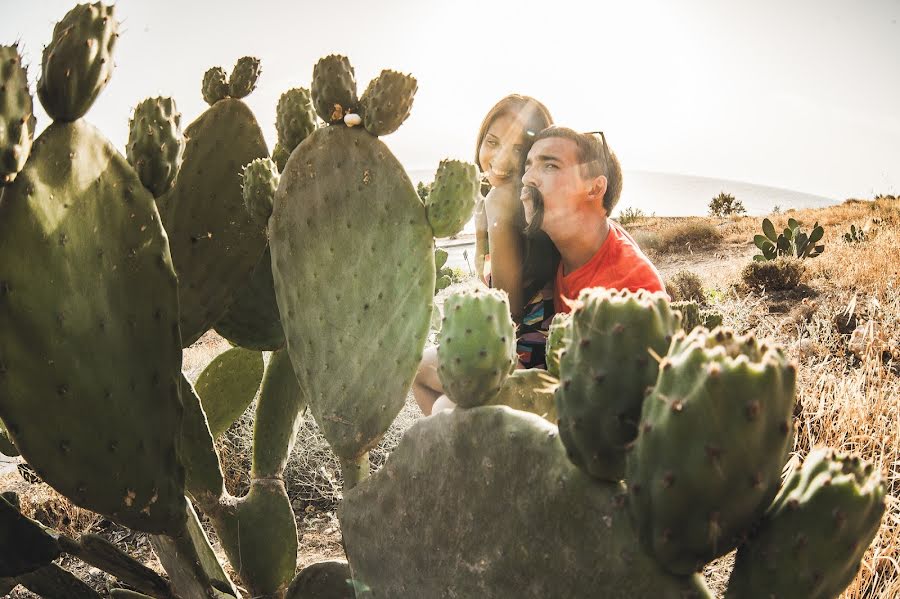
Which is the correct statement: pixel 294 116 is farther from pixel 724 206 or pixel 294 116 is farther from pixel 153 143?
pixel 724 206

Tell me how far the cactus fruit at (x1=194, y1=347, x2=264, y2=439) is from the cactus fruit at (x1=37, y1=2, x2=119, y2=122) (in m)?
0.95

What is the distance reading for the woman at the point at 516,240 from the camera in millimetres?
2295

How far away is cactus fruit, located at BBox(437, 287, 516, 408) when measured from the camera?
0.89m

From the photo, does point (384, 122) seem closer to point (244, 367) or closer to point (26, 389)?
point (26, 389)

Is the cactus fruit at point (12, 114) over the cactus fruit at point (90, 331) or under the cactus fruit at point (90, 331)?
over

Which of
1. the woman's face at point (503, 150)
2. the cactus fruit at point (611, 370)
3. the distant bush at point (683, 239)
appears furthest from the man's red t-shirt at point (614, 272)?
the distant bush at point (683, 239)

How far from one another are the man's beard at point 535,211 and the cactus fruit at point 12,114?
1.51m

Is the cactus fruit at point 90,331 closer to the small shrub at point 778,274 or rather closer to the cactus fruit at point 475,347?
the cactus fruit at point 475,347

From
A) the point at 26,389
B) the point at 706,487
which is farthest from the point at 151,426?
the point at 706,487

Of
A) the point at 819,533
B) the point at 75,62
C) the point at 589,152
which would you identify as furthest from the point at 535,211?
the point at 819,533

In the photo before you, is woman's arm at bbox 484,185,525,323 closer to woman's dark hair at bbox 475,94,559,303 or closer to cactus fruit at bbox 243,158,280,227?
woman's dark hair at bbox 475,94,559,303

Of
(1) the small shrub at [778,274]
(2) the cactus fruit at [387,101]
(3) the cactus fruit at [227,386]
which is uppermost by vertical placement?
(2) the cactus fruit at [387,101]

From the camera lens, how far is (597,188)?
2.20 m

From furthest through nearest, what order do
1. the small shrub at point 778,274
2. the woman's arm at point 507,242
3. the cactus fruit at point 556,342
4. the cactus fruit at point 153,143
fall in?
the small shrub at point 778,274
the woman's arm at point 507,242
the cactus fruit at point 556,342
the cactus fruit at point 153,143
